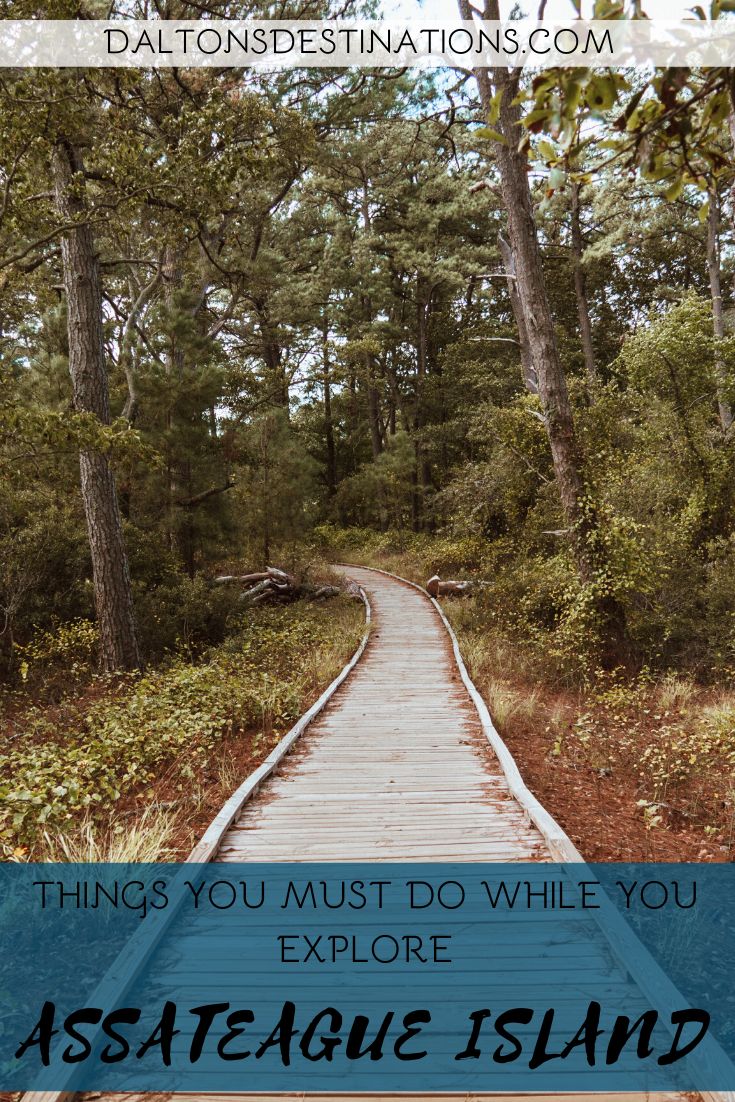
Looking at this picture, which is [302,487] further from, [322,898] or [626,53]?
[626,53]

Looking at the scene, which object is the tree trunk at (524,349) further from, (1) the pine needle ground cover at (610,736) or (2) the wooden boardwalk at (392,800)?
(2) the wooden boardwalk at (392,800)

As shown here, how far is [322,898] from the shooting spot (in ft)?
12.1

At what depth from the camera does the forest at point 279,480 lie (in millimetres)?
5023

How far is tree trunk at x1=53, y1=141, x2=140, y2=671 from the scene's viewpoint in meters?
9.71

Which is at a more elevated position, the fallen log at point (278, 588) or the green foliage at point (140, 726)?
the fallen log at point (278, 588)

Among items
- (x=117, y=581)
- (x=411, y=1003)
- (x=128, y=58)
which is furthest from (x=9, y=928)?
(x=128, y=58)

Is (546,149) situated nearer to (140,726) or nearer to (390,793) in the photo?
(390,793)

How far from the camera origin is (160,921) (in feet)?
11.0

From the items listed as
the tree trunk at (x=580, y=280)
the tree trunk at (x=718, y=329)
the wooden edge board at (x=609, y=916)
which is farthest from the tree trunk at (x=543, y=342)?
the tree trunk at (x=580, y=280)

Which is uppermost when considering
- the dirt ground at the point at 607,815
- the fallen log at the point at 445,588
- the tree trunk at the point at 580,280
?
the tree trunk at the point at 580,280

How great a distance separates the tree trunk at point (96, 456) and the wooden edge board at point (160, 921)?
451cm

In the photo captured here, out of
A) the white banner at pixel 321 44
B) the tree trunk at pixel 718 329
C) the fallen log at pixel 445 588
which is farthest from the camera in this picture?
the fallen log at pixel 445 588

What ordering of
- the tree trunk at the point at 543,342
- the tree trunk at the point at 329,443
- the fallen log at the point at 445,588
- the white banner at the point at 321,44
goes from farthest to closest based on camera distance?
1. the tree trunk at the point at 329,443
2. the fallen log at the point at 445,588
3. the tree trunk at the point at 543,342
4. the white banner at the point at 321,44

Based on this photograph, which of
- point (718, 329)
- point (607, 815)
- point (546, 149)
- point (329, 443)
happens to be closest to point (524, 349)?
point (718, 329)
